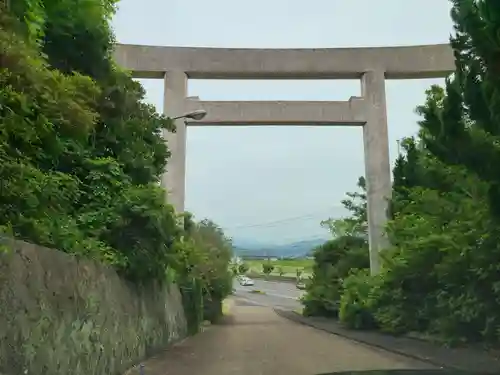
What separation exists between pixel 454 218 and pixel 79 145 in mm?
7532

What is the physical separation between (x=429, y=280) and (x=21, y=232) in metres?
9.89

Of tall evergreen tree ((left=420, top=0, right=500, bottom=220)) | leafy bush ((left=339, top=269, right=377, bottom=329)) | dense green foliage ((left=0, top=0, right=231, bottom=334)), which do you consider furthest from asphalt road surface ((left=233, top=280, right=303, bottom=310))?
tall evergreen tree ((left=420, top=0, right=500, bottom=220))

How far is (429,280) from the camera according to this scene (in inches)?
531

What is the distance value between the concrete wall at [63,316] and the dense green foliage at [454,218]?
512 centimetres

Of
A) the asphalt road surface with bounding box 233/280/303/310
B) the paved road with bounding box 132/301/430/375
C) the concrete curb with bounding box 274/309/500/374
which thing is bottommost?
the paved road with bounding box 132/301/430/375

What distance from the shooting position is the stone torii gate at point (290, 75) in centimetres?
1738

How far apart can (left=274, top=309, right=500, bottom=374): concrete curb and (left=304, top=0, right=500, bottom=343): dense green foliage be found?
433mm

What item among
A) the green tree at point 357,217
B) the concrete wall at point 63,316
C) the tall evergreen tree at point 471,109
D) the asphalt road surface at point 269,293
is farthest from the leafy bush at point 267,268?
the tall evergreen tree at point 471,109

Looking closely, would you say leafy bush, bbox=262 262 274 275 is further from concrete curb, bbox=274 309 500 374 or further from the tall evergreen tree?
the tall evergreen tree

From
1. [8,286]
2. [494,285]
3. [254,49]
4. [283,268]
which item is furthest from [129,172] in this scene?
[283,268]

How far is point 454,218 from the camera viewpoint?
39.5 feet

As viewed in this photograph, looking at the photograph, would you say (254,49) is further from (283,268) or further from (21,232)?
(283,268)

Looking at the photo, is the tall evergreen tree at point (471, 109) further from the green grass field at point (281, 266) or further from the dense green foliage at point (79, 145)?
the green grass field at point (281, 266)

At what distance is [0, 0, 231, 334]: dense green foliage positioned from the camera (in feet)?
20.3
